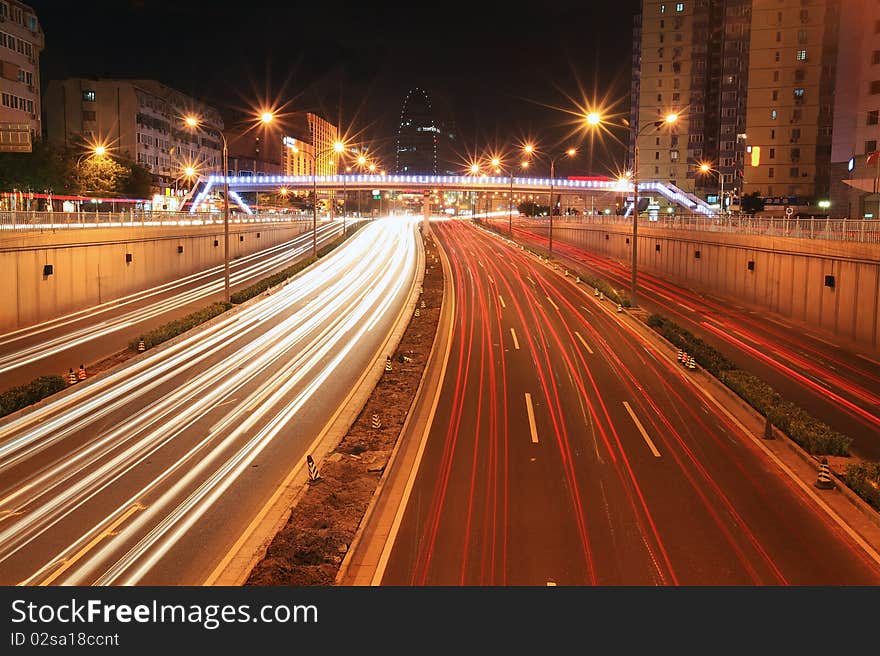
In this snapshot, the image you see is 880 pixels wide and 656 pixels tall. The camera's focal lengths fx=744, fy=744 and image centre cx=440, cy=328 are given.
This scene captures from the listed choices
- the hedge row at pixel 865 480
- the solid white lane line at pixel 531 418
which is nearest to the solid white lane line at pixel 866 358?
the hedge row at pixel 865 480

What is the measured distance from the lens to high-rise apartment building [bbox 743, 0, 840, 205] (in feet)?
296

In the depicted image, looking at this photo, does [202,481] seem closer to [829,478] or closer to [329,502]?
[329,502]

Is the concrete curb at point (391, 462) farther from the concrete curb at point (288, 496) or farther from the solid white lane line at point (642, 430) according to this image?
the solid white lane line at point (642, 430)

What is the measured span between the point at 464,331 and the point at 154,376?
14.8m

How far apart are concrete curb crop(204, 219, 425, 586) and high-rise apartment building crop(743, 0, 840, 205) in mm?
80159

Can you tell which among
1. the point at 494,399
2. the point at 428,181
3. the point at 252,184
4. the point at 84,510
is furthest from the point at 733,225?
the point at 252,184

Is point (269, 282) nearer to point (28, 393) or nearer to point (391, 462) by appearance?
point (28, 393)

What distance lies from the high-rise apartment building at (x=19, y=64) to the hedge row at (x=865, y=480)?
68.5 metres

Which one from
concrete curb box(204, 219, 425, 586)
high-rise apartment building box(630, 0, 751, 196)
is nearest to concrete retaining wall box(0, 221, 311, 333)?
concrete curb box(204, 219, 425, 586)

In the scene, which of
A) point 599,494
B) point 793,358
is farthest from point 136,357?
point 793,358

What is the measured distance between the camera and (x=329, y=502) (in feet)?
48.5

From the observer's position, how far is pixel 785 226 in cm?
4088

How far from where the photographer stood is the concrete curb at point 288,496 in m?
11.6

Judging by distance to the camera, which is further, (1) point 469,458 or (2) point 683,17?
(2) point 683,17
